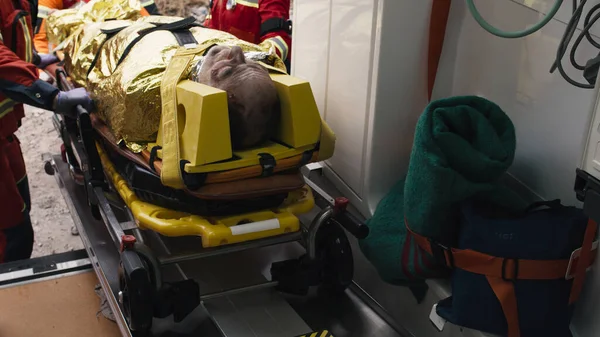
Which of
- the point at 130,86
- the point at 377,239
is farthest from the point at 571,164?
the point at 130,86

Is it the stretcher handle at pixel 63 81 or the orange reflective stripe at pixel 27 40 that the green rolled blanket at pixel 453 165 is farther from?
the orange reflective stripe at pixel 27 40

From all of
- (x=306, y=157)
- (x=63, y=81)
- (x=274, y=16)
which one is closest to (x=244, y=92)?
(x=306, y=157)

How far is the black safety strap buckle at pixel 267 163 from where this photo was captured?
64.7 inches

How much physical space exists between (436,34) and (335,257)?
0.71m

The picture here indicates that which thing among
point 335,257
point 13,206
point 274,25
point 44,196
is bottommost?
point 44,196

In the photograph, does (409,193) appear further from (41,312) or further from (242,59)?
(41,312)

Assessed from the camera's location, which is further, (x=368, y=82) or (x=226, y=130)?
(x=368, y=82)

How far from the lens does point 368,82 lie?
188 cm

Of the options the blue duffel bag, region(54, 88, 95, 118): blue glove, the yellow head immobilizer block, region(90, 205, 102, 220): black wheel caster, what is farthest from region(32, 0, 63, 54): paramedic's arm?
the blue duffel bag

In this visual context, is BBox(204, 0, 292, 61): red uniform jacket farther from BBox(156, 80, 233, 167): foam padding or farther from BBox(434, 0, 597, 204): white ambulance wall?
BBox(156, 80, 233, 167): foam padding

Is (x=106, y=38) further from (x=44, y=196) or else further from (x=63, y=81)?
(x=44, y=196)

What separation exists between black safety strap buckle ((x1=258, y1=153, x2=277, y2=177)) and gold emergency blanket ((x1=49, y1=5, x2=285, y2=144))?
326 mm

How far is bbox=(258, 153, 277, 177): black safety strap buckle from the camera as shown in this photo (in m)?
1.64

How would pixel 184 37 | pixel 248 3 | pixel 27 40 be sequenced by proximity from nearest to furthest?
pixel 184 37 < pixel 27 40 < pixel 248 3
